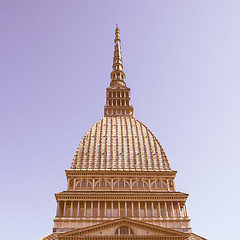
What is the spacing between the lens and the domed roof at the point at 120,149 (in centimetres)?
5884

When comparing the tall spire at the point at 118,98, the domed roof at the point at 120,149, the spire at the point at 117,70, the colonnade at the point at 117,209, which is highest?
the spire at the point at 117,70

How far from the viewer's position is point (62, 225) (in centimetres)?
4794

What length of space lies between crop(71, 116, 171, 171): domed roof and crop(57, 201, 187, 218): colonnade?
8052 mm

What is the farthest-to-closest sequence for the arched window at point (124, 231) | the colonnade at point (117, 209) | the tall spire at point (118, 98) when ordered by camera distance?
the tall spire at point (118, 98)
the colonnade at point (117, 209)
the arched window at point (124, 231)

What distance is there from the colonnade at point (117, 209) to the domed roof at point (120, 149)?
26.4 feet

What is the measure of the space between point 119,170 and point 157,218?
443 inches

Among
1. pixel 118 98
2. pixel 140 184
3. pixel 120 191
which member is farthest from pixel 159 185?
pixel 118 98

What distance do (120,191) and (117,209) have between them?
307 cm

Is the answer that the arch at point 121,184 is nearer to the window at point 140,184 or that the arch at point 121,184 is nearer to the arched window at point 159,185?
the window at point 140,184

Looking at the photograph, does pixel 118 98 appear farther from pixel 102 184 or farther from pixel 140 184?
pixel 102 184

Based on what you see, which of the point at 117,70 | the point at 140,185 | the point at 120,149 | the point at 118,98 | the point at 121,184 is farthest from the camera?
the point at 117,70

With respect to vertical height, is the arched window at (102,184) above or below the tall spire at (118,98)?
below

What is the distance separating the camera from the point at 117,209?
50.5 meters

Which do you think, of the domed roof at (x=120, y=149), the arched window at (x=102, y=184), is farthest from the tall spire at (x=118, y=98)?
the arched window at (x=102, y=184)
